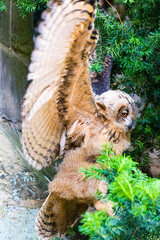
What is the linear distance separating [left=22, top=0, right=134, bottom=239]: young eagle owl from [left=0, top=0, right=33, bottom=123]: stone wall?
137 cm

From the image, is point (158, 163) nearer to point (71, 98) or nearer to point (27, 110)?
point (71, 98)

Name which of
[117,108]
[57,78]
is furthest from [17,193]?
[57,78]

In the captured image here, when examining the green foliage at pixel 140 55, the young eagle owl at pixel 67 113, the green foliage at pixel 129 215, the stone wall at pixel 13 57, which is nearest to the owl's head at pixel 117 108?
the young eagle owl at pixel 67 113

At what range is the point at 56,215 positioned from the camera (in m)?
2.20

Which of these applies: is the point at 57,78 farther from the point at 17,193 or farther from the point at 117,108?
the point at 17,193

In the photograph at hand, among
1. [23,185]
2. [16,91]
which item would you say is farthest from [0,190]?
[16,91]

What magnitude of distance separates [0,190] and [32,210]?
0.28m

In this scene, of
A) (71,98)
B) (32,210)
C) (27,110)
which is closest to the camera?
(27,110)

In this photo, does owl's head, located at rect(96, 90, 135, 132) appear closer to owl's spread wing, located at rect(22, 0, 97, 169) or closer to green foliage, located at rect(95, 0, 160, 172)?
owl's spread wing, located at rect(22, 0, 97, 169)

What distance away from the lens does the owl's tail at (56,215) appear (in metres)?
2.14

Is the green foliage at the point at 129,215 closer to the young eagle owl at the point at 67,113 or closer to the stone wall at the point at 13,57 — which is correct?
the young eagle owl at the point at 67,113

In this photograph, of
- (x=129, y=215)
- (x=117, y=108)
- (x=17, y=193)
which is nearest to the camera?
(x=129, y=215)

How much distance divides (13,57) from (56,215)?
1.67m

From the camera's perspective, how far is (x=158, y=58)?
2.23m
